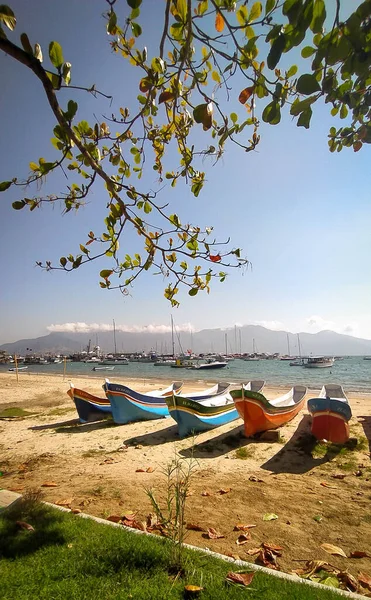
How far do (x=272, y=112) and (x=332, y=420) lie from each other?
8.38 meters

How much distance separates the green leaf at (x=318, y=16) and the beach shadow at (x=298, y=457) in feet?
23.7

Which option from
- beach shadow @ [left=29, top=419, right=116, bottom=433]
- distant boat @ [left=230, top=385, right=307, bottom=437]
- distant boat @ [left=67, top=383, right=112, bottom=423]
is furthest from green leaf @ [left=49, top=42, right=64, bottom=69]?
distant boat @ [left=67, top=383, right=112, bottom=423]

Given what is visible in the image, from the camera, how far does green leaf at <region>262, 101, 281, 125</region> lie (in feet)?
6.10

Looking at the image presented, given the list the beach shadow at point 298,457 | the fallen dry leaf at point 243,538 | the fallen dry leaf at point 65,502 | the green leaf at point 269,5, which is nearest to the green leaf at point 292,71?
the green leaf at point 269,5

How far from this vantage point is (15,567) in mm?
2939

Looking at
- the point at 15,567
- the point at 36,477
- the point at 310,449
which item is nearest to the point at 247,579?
the point at 15,567

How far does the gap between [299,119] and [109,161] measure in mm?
2412

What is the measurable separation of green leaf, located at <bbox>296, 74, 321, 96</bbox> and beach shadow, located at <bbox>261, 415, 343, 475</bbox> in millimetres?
7008

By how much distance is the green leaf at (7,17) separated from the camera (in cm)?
170

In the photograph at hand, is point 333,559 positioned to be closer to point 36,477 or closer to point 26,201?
point 26,201

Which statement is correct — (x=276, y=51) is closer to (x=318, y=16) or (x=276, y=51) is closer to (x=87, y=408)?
(x=318, y=16)

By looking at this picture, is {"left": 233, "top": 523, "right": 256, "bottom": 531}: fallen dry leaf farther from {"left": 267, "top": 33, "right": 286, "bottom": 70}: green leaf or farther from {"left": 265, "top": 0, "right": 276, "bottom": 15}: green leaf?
{"left": 265, "top": 0, "right": 276, "bottom": 15}: green leaf

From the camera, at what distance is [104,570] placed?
2895 millimetres

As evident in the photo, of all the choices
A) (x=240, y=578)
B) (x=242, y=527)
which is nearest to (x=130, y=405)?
(x=242, y=527)
